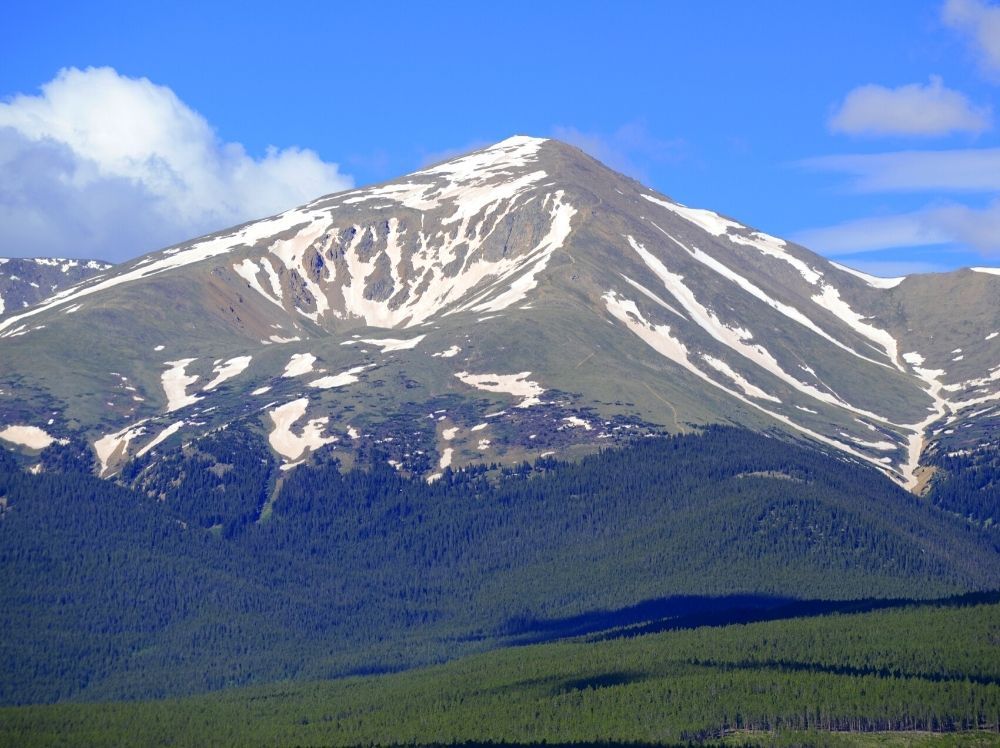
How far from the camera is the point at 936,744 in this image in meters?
200

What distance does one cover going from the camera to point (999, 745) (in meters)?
198

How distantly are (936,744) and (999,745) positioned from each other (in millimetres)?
5877
